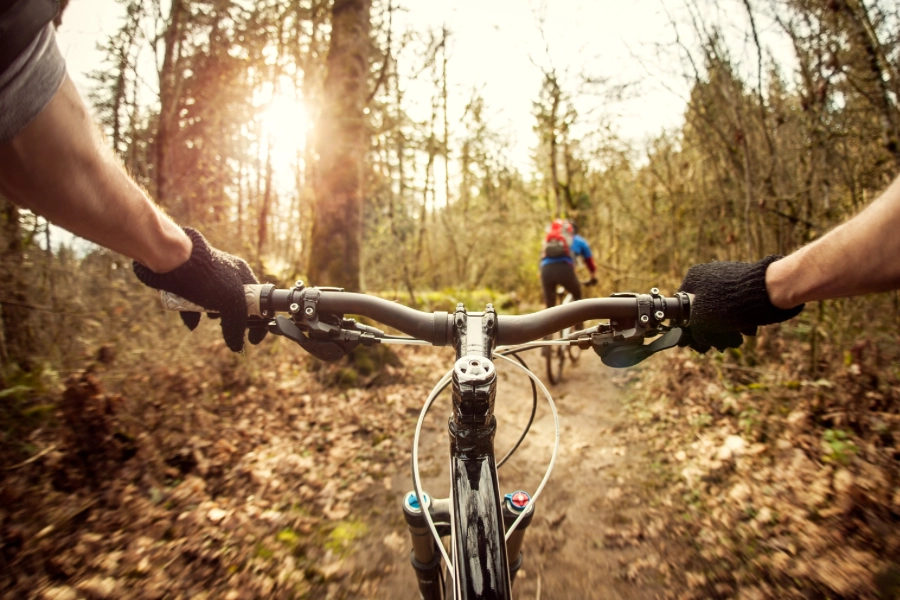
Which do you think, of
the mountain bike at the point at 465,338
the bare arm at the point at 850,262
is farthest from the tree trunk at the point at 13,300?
the bare arm at the point at 850,262

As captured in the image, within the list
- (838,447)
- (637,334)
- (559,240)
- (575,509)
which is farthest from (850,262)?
(559,240)

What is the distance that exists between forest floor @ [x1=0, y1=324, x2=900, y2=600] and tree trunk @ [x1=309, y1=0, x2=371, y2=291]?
1933 millimetres

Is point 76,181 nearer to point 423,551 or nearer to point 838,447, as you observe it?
point 423,551

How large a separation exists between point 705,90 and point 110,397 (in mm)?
7906

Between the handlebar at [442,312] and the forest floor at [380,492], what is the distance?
2003mm

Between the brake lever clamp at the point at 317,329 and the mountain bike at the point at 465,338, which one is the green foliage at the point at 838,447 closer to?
the mountain bike at the point at 465,338

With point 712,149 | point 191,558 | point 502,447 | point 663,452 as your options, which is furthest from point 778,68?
point 191,558

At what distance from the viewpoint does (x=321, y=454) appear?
4.40 meters

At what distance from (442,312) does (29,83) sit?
1.08 meters

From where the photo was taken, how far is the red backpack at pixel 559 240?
7.63 meters

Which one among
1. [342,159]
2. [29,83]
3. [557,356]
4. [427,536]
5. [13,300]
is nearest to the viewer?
[29,83]

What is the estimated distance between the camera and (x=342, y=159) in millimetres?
6367

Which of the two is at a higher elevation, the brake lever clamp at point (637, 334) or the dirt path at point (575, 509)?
the brake lever clamp at point (637, 334)

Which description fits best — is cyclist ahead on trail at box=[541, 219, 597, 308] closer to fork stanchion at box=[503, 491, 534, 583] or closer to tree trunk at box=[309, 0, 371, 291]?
tree trunk at box=[309, 0, 371, 291]
